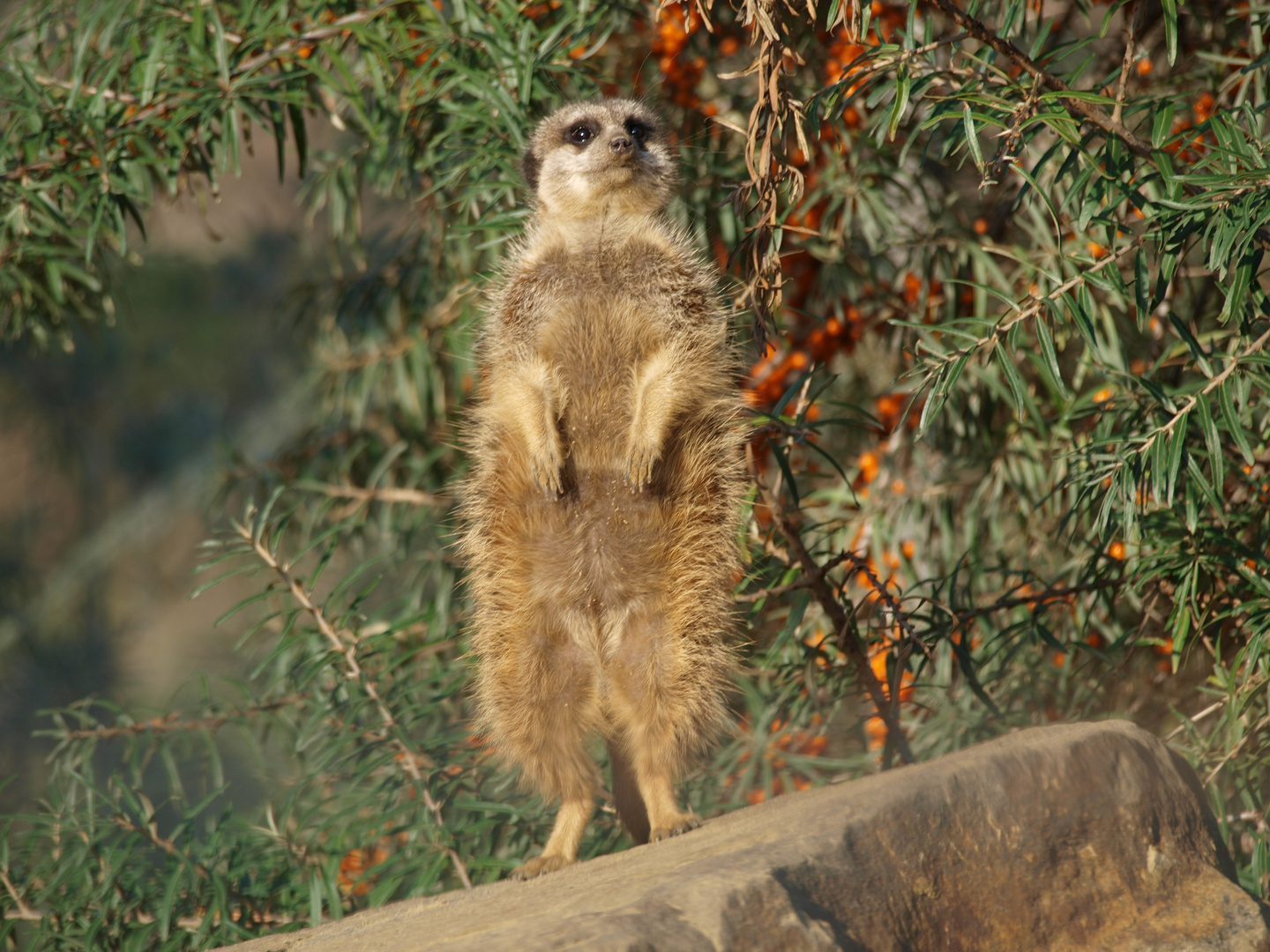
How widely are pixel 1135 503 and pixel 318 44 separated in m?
1.78

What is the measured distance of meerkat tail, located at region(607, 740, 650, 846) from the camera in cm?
174

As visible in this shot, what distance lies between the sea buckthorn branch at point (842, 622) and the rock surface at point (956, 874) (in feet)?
0.95

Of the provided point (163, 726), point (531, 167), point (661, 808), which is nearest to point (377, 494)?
point (163, 726)

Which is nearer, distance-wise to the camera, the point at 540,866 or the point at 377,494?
the point at 540,866

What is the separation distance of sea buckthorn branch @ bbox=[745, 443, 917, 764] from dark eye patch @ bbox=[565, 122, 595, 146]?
738 millimetres

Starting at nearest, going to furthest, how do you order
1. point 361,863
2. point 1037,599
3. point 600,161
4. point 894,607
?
1. point 894,607
2. point 1037,599
3. point 600,161
4. point 361,863

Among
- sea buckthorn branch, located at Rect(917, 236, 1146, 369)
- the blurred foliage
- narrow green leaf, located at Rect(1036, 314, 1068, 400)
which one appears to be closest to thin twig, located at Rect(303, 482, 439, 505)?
the blurred foliage

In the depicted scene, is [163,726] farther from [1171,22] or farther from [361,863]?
[1171,22]

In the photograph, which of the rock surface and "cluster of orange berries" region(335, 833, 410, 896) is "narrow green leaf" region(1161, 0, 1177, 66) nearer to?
the rock surface

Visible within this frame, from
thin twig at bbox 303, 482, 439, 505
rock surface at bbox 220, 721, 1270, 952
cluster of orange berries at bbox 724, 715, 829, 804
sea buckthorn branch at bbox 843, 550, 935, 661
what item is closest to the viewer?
rock surface at bbox 220, 721, 1270, 952

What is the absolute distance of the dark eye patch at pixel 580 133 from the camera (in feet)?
6.57

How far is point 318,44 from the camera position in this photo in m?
2.18

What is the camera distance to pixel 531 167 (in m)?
2.07

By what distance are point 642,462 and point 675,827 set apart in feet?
1.82
